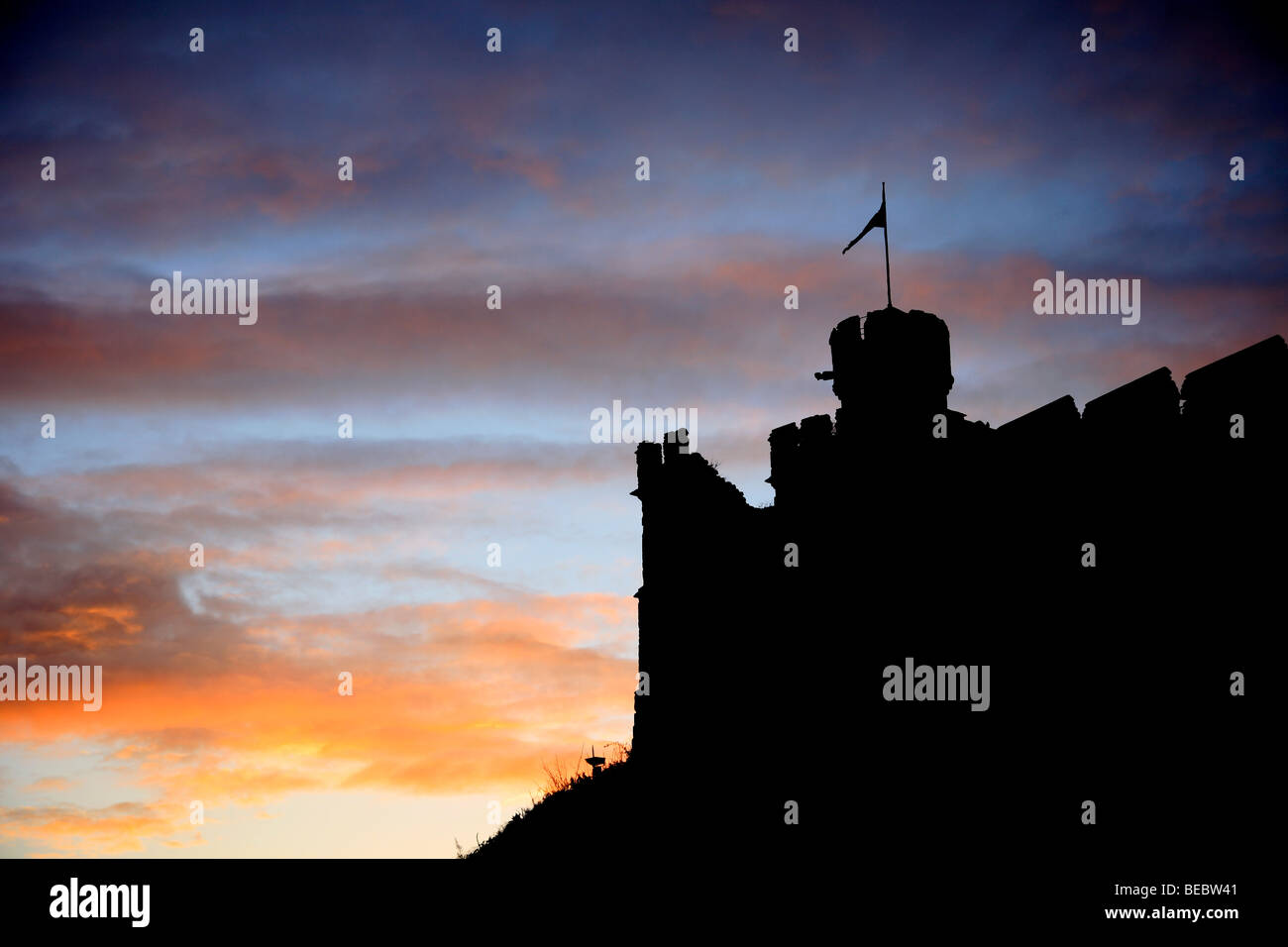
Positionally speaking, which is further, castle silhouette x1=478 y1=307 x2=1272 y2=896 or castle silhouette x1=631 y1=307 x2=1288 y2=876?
castle silhouette x1=631 y1=307 x2=1288 y2=876

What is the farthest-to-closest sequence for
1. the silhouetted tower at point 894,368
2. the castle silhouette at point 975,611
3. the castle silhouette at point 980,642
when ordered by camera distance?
the silhouetted tower at point 894,368 < the castle silhouette at point 975,611 < the castle silhouette at point 980,642

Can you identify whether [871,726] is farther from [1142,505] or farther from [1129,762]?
[1142,505]

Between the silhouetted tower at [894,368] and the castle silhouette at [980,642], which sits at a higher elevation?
the silhouetted tower at [894,368]

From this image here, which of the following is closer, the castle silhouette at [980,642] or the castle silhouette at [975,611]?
the castle silhouette at [980,642]

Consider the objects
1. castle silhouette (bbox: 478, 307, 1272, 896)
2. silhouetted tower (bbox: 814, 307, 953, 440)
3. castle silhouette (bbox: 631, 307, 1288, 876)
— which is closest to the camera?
castle silhouette (bbox: 478, 307, 1272, 896)

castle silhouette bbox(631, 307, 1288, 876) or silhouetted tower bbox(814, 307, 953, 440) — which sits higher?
silhouetted tower bbox(814, 307, 953, 440)

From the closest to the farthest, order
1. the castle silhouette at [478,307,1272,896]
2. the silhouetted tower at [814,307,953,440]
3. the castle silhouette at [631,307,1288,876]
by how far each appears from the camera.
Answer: the castle silhouette at [478,307,1272,896] < the castle silhouette at [631,307,1288,876] < the silhouetted tower at [814,307,953,440]

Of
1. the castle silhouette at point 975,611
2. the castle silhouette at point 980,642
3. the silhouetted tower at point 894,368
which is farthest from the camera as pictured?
the silhouetted tower at point 894,368

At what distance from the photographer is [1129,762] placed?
63.7 feet

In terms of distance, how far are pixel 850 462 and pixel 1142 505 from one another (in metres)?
9.41

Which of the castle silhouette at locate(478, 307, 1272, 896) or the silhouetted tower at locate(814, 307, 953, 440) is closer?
the castle silhouette at locate(478, 307, 1272, 896)

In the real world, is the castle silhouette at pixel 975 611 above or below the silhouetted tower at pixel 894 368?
below

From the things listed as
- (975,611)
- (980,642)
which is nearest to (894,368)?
(975,611)
